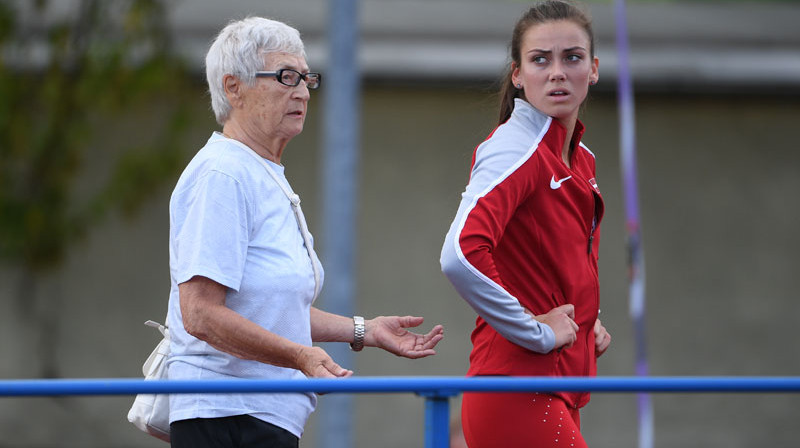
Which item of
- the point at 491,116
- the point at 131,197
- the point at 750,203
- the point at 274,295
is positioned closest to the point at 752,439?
the point at 750,203

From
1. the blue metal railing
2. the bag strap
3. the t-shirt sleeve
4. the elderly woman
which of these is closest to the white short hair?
the elderly woman

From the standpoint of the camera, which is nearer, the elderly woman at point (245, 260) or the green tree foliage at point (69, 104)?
the elderly woman at point (245, 260)

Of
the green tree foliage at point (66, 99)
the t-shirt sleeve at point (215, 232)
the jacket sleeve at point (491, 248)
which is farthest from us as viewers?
the green tree foliage at point (66, 99)

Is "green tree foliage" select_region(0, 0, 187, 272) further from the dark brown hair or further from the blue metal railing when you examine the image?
the blue metal railing

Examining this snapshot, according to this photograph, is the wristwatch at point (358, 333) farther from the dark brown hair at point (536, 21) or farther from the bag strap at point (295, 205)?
the dark brown hair at point (536, 21)

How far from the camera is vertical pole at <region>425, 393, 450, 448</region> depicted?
2387 mm

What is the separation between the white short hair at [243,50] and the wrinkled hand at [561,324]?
0.90m

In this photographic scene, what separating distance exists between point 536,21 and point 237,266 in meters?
1.06

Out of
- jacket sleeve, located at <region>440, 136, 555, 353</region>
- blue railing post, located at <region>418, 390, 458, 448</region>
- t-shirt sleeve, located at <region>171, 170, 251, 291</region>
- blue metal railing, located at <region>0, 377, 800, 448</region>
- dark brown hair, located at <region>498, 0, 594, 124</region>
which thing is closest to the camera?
blue metal railing, located at <region>0, 377, 800, 448</region>

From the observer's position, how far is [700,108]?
8.84m

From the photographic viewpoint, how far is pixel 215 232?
249 cm

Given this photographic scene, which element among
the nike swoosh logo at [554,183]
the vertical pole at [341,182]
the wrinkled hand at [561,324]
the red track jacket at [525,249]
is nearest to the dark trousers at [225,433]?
the red track jacket at [525,249]

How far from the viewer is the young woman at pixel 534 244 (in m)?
2.68

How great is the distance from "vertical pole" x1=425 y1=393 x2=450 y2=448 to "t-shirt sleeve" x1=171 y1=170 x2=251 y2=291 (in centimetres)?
51
